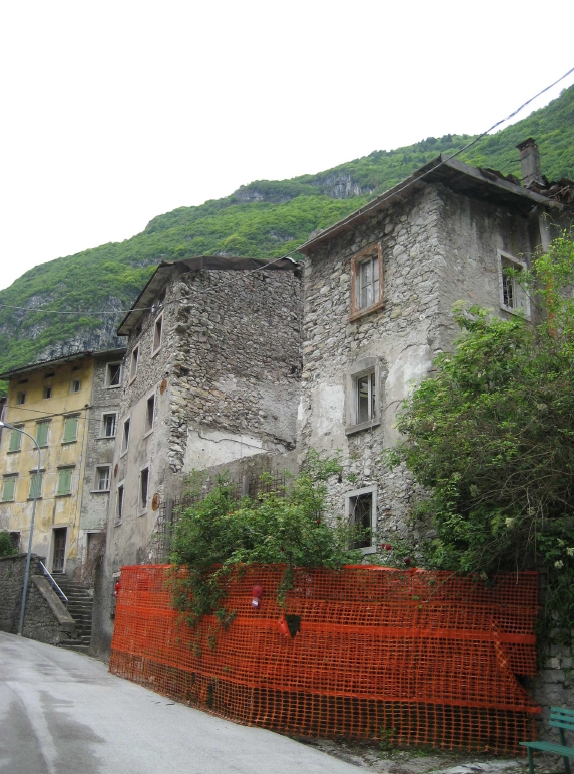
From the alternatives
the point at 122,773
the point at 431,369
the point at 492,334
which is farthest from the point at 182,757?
the point at 431,369

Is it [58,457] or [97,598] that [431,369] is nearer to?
[97,598]

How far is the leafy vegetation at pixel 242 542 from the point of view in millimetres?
9422

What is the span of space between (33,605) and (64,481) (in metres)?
9.72

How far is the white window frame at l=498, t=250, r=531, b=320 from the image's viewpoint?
44.0ft

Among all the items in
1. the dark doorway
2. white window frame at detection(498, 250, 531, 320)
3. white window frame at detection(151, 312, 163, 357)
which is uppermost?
white window frame at detection(151, 312, 163, 357)

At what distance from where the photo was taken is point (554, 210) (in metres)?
14.5

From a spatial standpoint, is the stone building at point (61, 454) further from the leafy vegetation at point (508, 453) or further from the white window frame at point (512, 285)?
the leafy vegetation at point (508, 453)

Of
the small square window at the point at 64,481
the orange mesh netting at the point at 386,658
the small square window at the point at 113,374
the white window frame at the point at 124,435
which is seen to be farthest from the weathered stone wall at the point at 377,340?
the small square window at the point at 64,481

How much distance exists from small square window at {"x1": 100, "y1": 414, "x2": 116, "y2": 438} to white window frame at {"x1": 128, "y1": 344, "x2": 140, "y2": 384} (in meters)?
10.6

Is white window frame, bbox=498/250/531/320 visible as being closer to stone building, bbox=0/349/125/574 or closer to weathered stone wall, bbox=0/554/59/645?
weathered stone wall, bbox=0/554/59/645

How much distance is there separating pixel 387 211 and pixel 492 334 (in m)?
4.84

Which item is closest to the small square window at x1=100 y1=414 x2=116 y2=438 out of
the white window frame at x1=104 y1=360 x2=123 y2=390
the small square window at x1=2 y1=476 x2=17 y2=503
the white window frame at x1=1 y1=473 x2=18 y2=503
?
the white window frame at x1=104 y1=360 x2=123 y2=390

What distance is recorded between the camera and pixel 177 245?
198ft

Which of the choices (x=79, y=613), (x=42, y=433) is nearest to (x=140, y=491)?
(x=79, y=613)
